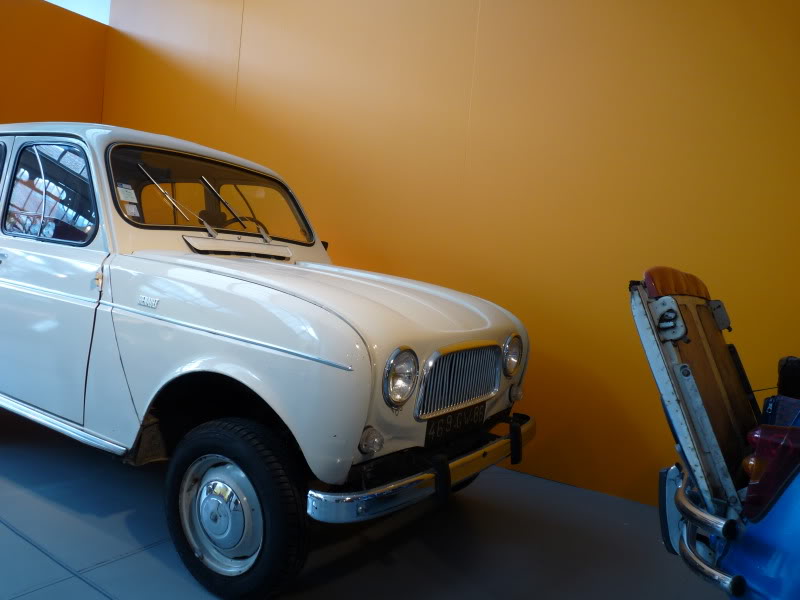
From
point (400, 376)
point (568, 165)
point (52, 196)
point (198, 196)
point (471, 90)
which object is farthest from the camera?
point (471, 90)

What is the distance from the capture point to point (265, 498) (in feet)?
6.82

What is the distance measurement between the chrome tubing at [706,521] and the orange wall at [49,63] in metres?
6.79

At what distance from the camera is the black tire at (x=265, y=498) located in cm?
206

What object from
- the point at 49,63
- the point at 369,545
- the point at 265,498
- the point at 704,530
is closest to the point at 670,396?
the point at 704,530

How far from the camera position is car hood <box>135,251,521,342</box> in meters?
2.19

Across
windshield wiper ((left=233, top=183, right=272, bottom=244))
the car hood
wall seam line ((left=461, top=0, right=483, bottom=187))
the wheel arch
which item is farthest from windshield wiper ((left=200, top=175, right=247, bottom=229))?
wall seam line ((left=461, top=0, right=483, bottom=187))

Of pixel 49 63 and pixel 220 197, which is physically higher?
pixel 49 63

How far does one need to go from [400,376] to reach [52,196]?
2024 mm

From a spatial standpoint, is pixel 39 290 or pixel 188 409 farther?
pixel 39 290

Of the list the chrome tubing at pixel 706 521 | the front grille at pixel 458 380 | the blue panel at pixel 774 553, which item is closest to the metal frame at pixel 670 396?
the chrome tubing at pixel 706 521

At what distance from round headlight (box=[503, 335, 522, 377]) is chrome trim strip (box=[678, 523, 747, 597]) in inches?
38.9

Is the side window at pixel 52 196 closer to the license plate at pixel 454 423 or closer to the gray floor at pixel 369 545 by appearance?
the gray floor at pixel 369 545

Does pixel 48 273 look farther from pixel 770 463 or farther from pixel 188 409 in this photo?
pixel 770 463

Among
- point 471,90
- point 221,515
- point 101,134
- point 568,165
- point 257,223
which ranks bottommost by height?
point 221,515
